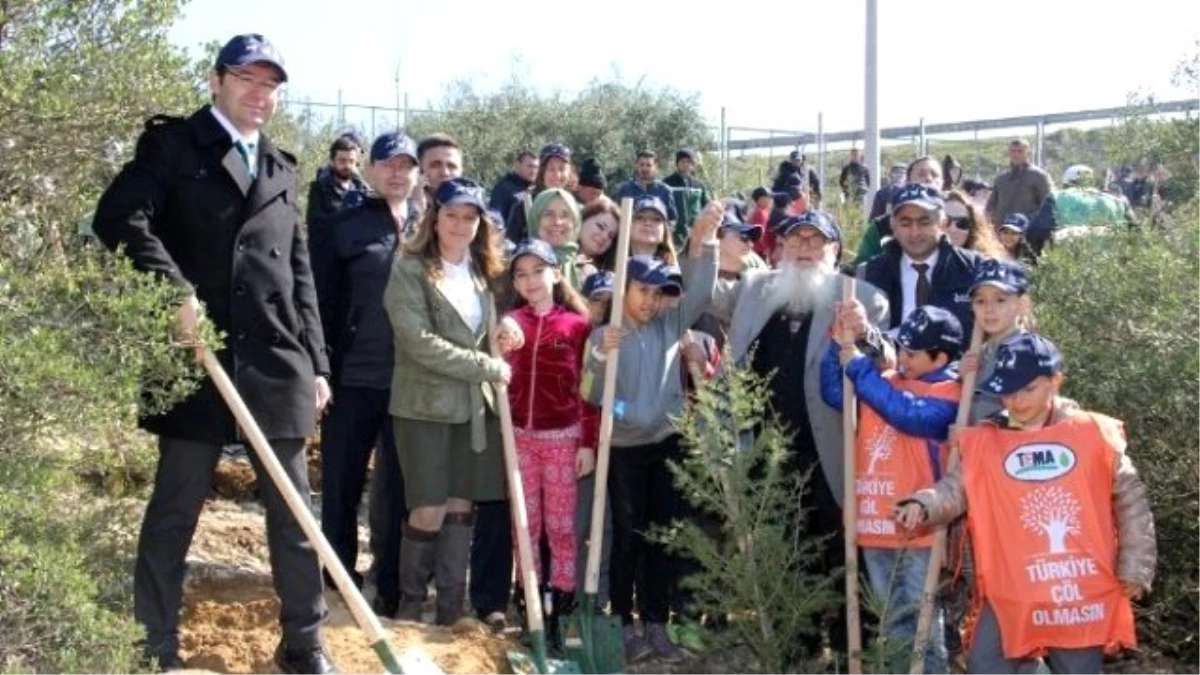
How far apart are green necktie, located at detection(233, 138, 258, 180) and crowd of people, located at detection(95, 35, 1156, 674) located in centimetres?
1

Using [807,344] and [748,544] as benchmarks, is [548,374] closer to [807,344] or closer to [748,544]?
[807,344]

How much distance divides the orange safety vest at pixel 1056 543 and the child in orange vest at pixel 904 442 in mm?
509

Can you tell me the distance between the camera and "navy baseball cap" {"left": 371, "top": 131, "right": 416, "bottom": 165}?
715 cm

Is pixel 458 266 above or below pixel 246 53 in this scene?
below

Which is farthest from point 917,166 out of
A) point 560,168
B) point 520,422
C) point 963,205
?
point 520,422

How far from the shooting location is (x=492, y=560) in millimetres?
7176

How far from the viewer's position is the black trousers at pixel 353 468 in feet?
23.5

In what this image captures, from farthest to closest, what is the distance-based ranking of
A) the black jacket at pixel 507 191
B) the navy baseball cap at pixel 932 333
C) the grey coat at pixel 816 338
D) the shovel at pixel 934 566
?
the black jacket at pixel 507 191
the grey coat at pixel 816 338
the navy baseball cap at pixel 932 333
the shovel at pixel 934 566

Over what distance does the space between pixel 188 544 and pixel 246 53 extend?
65.2 inches

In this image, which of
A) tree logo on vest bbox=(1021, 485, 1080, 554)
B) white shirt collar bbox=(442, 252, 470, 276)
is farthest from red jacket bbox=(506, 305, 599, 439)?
tree logo on vest bbox=(1021, 485, 1080, 554)

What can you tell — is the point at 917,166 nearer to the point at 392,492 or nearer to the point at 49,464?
the point at 392,492

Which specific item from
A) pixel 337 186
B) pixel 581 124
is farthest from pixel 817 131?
pixel 337 186

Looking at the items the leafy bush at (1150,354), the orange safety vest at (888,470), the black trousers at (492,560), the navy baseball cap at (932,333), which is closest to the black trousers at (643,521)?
the black trousers at (492,560)

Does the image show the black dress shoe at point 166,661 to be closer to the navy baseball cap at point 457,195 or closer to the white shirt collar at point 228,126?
the white shirt collar at point 228,126
